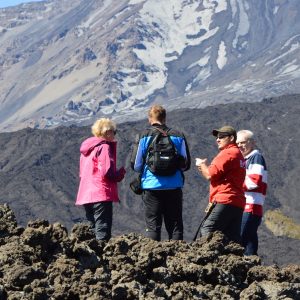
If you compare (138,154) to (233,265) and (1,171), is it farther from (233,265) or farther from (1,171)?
(1,171)

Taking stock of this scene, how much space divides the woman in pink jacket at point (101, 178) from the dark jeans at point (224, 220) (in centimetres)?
91

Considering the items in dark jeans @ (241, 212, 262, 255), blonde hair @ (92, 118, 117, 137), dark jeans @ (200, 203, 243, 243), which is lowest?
dark jeans @ (241, 212, 262, 255)

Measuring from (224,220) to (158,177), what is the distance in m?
0.60

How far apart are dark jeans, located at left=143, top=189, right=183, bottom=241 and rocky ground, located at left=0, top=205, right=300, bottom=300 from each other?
2.55 feet

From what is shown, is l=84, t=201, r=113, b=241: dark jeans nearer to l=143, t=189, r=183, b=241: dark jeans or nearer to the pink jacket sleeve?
the pink jacket sleeve

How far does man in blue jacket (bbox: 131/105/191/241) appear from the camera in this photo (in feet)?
25.2

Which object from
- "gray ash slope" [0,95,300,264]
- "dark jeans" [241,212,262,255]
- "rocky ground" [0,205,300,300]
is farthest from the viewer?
"gray ash slope" [0,95,300,264]

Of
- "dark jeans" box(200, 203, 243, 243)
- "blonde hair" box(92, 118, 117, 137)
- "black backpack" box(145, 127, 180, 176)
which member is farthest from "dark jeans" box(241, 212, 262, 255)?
"blonde hair" box(92, 118, 117, 137)

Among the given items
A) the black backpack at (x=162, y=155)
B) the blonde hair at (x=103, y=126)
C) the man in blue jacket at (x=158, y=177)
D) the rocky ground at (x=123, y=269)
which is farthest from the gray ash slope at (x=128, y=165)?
the rocky ground at (x=123, y=269)

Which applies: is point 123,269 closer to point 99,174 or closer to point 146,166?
point 146,166

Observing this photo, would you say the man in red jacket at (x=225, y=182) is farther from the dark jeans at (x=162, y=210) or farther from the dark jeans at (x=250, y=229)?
the dark jeans at (x=250, y=229)

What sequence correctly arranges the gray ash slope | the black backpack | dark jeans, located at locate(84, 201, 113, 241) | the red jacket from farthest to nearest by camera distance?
1. the gray ash slope
2. dark jeans, located at locate(84, 201, 113, 241)
3. the black backpack
4. the red jacket

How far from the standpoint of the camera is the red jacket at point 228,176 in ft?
24.6

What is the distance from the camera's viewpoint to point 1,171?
7044 centimetres
